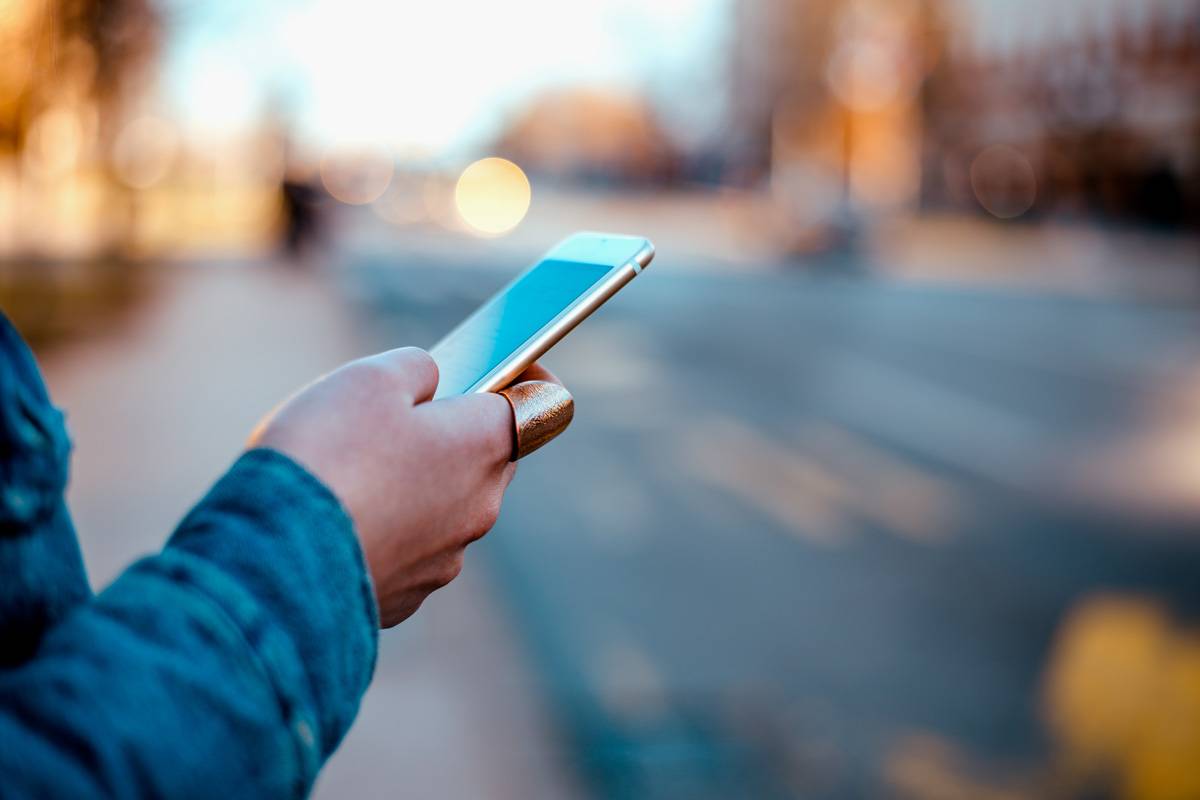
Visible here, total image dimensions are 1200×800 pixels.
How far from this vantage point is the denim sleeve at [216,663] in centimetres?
72

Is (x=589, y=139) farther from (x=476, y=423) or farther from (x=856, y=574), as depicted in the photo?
(x=476, y=423)

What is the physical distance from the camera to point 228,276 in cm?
1947

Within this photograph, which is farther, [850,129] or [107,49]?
[850,129]

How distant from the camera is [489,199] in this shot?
44156mm

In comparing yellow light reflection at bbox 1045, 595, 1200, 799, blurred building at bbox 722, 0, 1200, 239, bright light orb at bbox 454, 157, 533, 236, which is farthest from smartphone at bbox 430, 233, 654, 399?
bright light orb at bbox 454, 157, 533, 236

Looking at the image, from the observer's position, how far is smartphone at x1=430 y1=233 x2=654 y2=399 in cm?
128

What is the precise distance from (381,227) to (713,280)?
1760 cm

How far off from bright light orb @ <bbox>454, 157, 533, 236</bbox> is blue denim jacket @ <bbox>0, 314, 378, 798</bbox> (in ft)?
114

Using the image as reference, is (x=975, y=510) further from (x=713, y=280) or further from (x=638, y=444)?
(x=713, y=280)

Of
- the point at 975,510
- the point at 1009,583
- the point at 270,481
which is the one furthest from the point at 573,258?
the point at 975,510

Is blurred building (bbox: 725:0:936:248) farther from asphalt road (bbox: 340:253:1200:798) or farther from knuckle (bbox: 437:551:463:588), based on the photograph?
knuckle (bbox: 437:551:463:588)

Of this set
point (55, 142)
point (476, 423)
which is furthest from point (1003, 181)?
point (476, 423)

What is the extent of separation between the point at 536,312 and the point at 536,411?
0.93 ft

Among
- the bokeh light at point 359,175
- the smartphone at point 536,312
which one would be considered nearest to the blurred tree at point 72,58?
the smartphone at point 536,312
